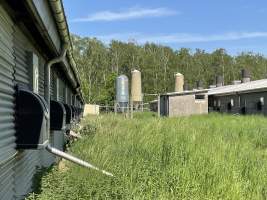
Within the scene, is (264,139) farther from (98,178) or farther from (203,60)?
(203,60)

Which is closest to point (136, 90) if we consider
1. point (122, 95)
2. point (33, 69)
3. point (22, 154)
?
point (122, 95)

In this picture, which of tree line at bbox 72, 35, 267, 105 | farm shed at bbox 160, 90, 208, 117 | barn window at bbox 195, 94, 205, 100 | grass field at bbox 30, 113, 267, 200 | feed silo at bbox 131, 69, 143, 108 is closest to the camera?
grass field at bbox 30, 113, 267, 200

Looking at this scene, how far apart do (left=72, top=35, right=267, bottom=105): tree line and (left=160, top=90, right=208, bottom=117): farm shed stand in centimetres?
1795

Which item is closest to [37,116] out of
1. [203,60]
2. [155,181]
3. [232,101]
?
[155,181]

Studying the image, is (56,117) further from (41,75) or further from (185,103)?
(185,103)

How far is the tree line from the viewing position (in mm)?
84750

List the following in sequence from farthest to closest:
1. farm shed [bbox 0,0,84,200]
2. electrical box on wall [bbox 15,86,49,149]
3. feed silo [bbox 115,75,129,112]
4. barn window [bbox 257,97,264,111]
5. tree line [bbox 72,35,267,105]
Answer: tree line [bbox 72,35,267,105]
feed silo [bbox 115,75,129,112]
barn window [bbox 257,97,264,111]
electrical box on wall [bbox 15,86,49,149]
farm shed [bbox 0,0,84,200]

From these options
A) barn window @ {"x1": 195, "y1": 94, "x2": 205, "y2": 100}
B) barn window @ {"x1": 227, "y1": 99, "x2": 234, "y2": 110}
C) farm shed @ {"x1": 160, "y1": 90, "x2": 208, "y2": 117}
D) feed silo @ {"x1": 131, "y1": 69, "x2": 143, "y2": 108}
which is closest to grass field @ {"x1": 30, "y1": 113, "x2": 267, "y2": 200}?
barn window @ {"x1": 227, "y1": 99, "x2": 234, "y2": 110}

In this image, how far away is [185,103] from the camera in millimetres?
55031

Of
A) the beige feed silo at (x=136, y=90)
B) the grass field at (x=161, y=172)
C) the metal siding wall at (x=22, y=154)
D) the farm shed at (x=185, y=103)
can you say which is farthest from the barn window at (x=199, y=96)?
the metal siding wall at (x=22, y=154)

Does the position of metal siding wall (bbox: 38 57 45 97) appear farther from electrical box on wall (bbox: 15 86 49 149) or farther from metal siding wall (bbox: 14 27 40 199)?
electrical box on wall (bbox: 15 86 49 149)

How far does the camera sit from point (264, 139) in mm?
20312

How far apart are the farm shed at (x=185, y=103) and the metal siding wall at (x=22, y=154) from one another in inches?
1863

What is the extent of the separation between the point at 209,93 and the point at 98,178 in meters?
50.9
